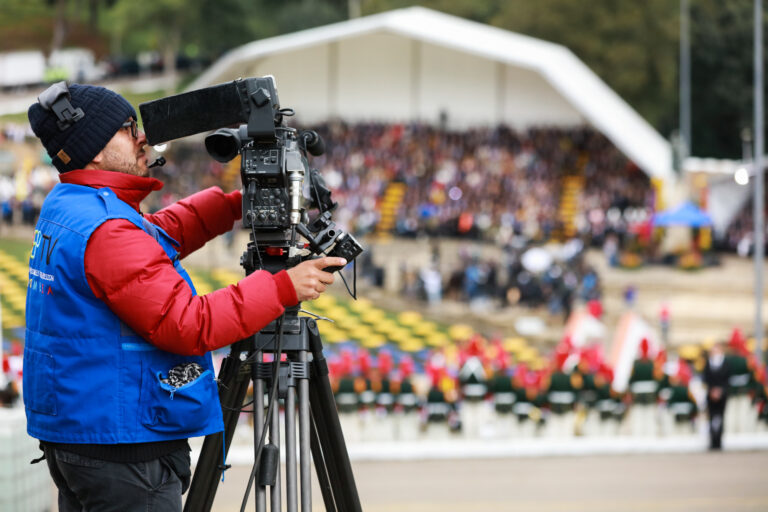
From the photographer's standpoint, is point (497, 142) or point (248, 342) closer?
point (248, 342)

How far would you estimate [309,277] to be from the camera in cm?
242

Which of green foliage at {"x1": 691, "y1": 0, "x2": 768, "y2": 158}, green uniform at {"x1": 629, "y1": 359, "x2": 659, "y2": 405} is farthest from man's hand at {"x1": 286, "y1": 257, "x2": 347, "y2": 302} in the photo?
green foliage at {"x1": 691, "y1": 0, "x2": 768, "y2": 158}

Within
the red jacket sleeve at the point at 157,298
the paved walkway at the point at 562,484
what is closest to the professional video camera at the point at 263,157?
the red jacket sleeve at the point at 157,298

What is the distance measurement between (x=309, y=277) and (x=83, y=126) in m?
0.62

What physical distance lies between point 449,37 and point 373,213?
6835mm

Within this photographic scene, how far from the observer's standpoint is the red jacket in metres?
2.23

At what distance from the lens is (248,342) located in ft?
8.78

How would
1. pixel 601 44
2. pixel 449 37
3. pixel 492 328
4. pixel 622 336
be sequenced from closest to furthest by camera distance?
pixel 622 336, pixel 492 328, pixel 449 37, pixel 601 44

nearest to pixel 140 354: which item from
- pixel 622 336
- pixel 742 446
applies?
pixel 742 446

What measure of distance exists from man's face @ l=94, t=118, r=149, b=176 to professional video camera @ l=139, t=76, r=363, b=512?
90mm

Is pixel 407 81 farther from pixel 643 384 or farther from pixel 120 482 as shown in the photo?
pixel 120 482

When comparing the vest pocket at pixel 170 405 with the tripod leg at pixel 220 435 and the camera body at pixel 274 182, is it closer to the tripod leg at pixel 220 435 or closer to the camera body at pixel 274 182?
the tripod leg at pixel 220 435

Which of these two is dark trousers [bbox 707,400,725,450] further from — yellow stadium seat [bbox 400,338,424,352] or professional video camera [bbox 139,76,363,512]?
yellow stadium seat [bbox 400,338,424,352]

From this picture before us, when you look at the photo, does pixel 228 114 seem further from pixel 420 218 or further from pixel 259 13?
pixel 259 13
